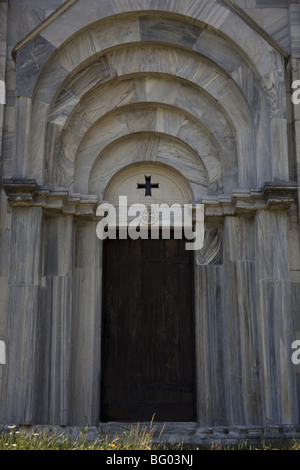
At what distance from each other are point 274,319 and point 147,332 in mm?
1748

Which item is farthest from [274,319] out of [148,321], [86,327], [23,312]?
[23,312]

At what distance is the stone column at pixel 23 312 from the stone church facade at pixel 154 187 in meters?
0.02

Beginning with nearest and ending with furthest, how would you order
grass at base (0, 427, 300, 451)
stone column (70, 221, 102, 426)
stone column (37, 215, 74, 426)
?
grass at base (0, 427, 300, 451) < stone column (37, 215, 74, 426) < stone column (70, 221, 102, 426)

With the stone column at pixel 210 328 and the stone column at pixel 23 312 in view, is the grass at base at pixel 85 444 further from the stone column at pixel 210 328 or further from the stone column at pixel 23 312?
the stone column at pixel 210 328

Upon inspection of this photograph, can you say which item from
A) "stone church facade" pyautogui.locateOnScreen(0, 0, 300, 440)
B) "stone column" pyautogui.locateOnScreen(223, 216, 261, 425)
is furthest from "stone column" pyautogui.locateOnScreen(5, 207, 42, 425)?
"stone column" pyautogui.locateOnScreen(223, 216, 261, 425)

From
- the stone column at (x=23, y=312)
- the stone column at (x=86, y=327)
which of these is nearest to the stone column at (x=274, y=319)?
the stone column at (x=86, y=327)

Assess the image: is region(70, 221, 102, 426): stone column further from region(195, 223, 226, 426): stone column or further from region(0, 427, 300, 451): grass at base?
region(195, 223, 226, 426): stone column

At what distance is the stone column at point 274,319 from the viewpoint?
24.7 feet

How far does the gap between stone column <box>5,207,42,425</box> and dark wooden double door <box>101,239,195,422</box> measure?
118 cm

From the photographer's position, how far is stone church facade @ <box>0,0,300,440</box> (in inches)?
309

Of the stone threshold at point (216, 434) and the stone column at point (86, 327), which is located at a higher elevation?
the stone column at point (86, 327)

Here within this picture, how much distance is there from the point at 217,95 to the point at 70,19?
7.07 ft
